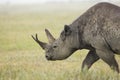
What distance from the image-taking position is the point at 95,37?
416 inches

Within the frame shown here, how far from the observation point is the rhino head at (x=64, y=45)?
37.1 ft

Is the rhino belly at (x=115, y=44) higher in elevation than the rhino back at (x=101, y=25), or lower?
lower

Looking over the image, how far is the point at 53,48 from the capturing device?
11586 millimetres

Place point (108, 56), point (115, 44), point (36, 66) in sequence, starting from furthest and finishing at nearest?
1. point (36, 66)
2. point (108, 56)
3. point (115, 44)

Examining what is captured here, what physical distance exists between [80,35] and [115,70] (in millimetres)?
1317

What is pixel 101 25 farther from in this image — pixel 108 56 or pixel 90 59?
pixel 90 59

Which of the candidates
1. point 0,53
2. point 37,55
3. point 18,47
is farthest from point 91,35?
point 18,47

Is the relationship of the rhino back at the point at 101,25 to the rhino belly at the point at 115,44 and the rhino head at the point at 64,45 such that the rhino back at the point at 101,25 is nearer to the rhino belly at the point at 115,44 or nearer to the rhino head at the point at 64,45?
the rhino belly at the point at 115,44

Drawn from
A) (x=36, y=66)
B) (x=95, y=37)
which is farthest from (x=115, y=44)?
(x=36, y=66)

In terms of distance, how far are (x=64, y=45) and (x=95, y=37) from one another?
1148 mm

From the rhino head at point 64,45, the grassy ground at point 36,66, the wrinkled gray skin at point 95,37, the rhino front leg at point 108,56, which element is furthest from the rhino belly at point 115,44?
the rhino head at point 64,45

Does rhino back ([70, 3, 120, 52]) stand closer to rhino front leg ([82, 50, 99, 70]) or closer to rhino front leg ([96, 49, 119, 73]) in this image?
rhino front leg ([96, 49, 119, 73])

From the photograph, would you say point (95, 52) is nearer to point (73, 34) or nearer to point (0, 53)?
point (73, 34)

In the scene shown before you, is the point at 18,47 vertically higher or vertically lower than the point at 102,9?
lower
